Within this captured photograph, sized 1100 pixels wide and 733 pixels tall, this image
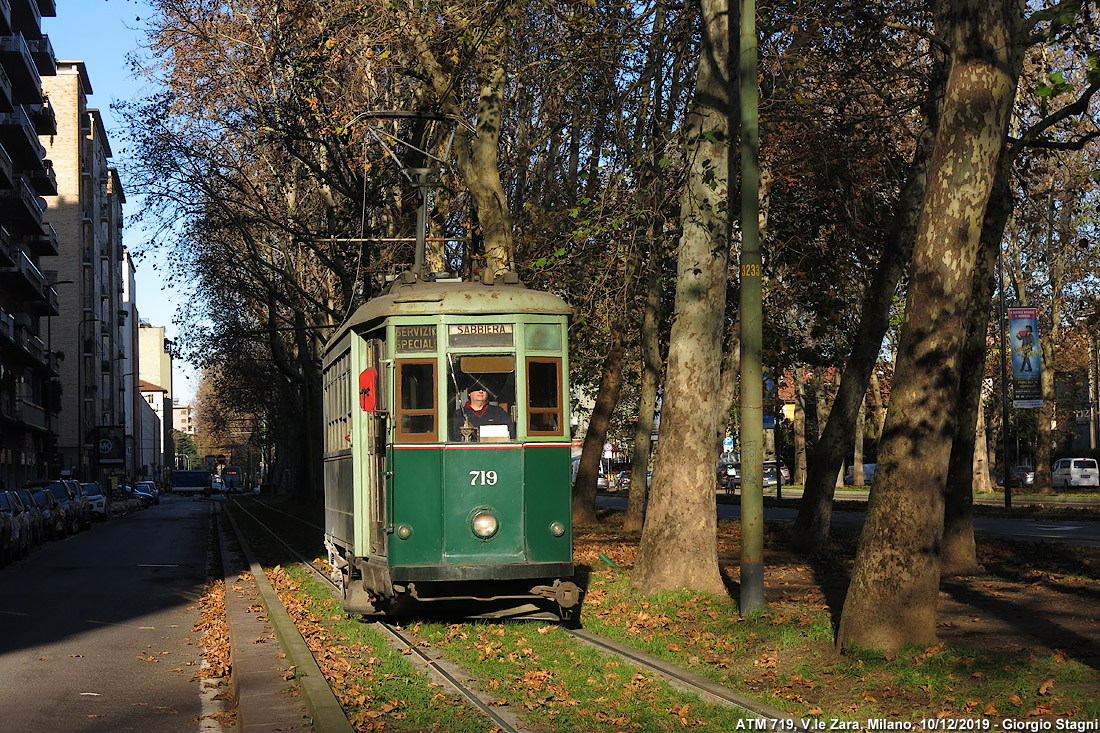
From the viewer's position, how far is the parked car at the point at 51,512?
36188 mm

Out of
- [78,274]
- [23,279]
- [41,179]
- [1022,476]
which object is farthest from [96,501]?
[78,274]

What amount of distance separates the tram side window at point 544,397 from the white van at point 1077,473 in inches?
2096

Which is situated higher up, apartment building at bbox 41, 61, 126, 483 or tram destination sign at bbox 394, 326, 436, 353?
apartment building at bbox 41, 61, 126, 483

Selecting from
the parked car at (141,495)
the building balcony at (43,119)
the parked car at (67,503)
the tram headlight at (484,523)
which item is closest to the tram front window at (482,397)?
the tram headlight at (484,523)

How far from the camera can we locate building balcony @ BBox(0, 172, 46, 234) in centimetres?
5891

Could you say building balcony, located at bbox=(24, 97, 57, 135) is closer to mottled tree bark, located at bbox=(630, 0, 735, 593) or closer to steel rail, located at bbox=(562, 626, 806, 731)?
mottled tree bark, located at bbox=(630, 0, 735, 593)

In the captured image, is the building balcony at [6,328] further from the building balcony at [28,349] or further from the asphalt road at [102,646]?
the asphalt road at [102,646]

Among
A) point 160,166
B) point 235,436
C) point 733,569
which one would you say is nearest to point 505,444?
point 733,569

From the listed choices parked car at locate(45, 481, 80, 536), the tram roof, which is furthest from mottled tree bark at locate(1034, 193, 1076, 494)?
the tram roof

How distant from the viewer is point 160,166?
3397 centimetres

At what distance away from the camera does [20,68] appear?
203ft

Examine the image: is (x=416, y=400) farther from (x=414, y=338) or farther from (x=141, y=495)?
(x=141, y=495)

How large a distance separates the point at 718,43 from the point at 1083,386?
203 ft

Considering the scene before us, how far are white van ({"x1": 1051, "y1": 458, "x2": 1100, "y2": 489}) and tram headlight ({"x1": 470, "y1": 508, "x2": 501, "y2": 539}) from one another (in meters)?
53.7
